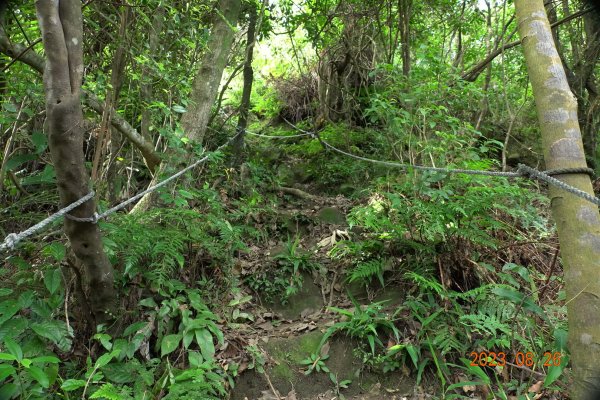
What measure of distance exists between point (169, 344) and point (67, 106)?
1.75 metres

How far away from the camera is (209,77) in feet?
14.5

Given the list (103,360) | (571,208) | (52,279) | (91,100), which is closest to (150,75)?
(91,100)

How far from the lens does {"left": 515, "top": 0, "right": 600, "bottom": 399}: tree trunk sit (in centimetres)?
156

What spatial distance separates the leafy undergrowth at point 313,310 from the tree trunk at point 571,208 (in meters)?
0.70

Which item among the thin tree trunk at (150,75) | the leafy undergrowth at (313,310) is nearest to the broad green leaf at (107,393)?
the leafy undergrowth at (313,310)

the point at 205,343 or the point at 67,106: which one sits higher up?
the point at 67,106

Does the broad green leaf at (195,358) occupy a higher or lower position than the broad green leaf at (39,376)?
lower

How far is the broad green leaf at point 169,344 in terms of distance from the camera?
8.98 ft

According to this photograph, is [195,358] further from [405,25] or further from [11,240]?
[405,25]

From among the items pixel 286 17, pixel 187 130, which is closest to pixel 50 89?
pixel 187 130

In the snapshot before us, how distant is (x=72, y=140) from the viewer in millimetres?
2061

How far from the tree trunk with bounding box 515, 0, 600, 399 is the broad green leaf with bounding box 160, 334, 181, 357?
2.40 meters

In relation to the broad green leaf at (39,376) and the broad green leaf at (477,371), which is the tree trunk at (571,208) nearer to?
the broad green leaf at (477,371)

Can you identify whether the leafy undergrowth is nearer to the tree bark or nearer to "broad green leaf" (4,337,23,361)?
"broad green leaf" (4,337,23,361)
